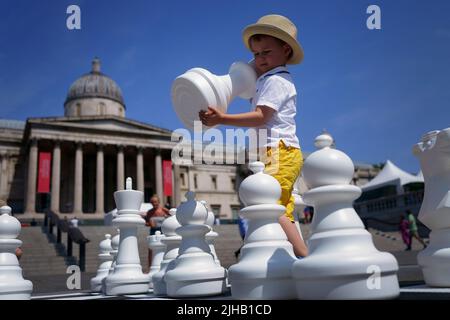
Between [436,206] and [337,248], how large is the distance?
1205 millimetres

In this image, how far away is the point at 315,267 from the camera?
172 centimetres

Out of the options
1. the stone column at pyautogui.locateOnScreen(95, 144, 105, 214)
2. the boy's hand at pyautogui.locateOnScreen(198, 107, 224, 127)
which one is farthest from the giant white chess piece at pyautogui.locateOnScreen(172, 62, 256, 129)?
the stone column at pyautogui.locateOnScreen(95, 144, 105, 214)

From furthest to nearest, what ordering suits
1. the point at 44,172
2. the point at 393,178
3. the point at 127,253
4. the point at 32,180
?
the point at 32,180
the point at 44,172
the point at 393,178
the point at 127,253

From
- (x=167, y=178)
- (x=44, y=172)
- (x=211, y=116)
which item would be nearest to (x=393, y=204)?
(x=167, y=178)

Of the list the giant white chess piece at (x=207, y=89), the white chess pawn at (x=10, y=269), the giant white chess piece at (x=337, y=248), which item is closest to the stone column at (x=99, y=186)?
the white chess pawn at (x=10, y=269)

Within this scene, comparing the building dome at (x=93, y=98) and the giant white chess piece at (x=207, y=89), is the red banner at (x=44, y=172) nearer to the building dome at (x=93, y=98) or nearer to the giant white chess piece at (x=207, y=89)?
the building dome at (x=93, y=98)

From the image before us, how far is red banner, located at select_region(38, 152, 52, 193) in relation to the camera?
121 feet

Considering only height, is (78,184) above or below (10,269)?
above

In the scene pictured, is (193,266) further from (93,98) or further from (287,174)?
(93,98)

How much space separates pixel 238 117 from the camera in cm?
259

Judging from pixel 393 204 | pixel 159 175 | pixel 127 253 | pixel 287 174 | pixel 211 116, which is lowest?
pixel 127 253

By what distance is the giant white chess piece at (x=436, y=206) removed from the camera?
253 centimetres

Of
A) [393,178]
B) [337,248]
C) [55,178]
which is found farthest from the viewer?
[55,178]

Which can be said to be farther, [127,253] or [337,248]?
[127,253]
